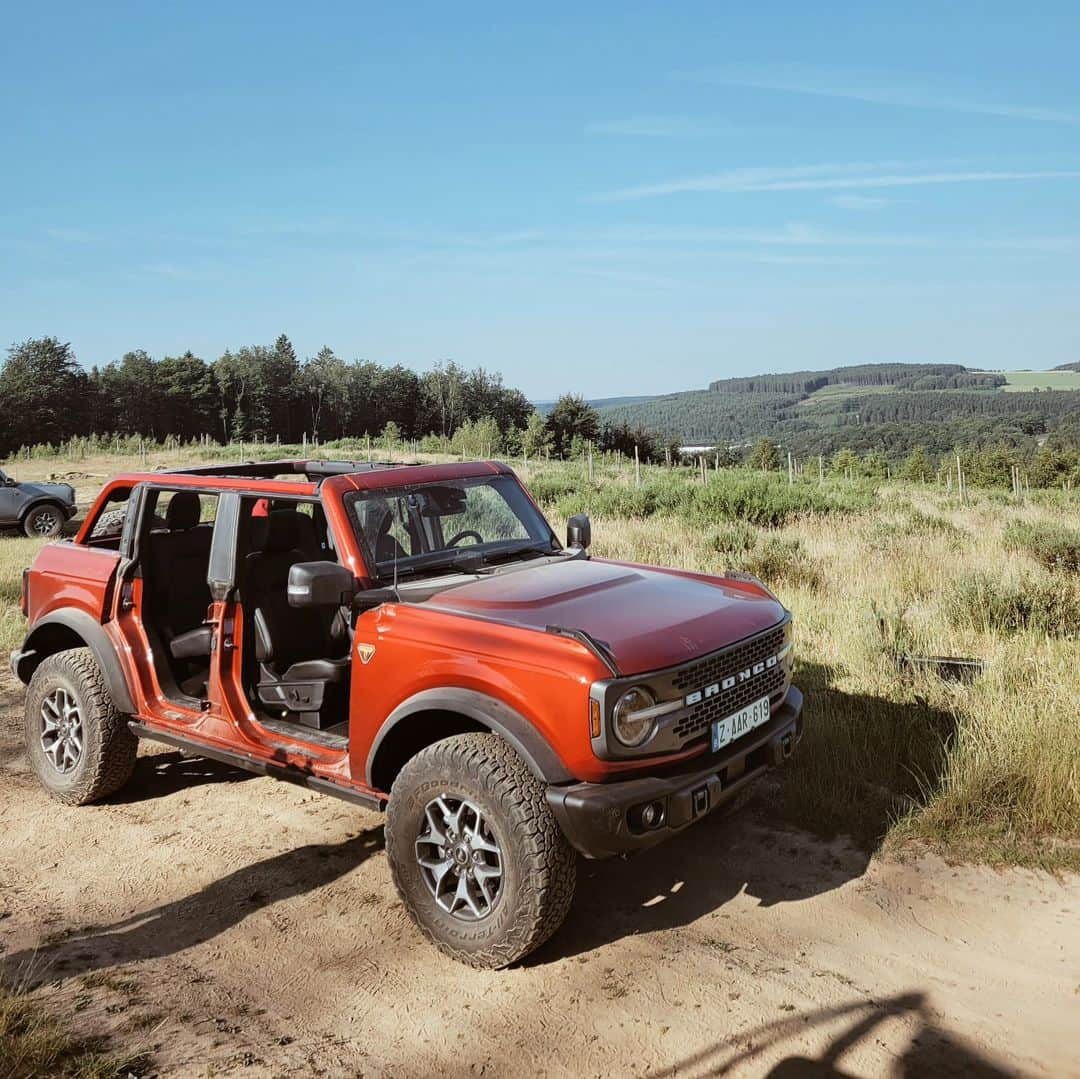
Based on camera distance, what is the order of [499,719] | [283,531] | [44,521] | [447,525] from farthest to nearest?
[44,521], [283,531], [447,525], [499,719]

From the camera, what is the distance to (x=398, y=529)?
455 centimetres

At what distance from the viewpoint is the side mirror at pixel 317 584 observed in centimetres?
378

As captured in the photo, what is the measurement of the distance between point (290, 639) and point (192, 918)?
4.61 feet

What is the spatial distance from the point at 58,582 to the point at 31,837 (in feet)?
4.68

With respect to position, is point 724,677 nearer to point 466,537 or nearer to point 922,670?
point 466,537

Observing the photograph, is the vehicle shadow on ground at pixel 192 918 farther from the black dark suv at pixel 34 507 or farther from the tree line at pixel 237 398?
the tree line at pixel 237 398

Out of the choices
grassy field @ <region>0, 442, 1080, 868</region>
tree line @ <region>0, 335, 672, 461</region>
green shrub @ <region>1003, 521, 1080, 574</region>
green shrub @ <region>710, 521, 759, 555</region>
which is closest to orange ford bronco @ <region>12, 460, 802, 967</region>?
grassy field @ <region>0, 442, 1080, 868</region>

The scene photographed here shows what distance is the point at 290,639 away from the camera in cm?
491

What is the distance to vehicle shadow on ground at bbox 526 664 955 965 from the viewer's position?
160 inches

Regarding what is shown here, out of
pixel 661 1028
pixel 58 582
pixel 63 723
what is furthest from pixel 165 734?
pixel 661 1028

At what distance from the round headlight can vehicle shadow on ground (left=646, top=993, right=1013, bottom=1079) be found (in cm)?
102

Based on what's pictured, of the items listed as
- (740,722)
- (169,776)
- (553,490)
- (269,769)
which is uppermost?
(553,490)

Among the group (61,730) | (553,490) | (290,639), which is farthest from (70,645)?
(553,490)

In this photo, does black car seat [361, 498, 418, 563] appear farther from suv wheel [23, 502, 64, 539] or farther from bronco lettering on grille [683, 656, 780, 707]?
suv wheel [23, 502, 64, 539]
